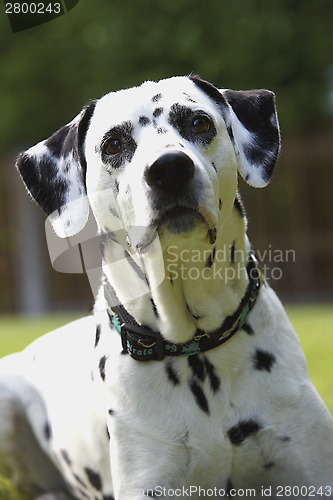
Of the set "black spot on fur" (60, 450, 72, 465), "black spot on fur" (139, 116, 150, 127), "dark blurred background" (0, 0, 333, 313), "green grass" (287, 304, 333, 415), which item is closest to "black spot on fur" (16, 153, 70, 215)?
"black spot on fur" (139, 116, 150, 127)

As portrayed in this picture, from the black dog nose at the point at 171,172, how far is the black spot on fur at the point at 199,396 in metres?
0.86

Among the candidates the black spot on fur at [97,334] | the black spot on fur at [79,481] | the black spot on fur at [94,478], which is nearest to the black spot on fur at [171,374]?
the black spot on fur at [97,334]

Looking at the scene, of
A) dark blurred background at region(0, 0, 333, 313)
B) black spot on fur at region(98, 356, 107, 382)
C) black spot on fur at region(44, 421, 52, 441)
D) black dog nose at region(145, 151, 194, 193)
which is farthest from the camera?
dark blurred background at region(0, 0, 333, 313)

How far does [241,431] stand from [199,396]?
0.23m

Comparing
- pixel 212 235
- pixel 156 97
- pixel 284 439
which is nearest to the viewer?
pixel 212 235

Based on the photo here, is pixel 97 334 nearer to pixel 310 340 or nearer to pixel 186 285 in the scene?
pixel 186 285

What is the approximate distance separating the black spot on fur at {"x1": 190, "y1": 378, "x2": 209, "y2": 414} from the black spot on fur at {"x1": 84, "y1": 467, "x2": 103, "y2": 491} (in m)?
0.73

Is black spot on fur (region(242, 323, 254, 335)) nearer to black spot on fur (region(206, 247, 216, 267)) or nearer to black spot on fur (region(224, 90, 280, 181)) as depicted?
→ black spot on fur (region(206, 247, 216, 267))

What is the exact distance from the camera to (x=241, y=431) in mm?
3061

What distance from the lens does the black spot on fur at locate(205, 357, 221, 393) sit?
3.13 meters

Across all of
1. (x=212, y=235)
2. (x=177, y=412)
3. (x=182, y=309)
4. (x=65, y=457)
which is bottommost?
(x=65, y=457)

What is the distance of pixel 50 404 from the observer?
386cm

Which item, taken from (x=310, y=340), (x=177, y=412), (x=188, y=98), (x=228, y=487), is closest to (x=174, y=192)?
(x=188, y=98)

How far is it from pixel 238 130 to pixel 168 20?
1280 centimetres
